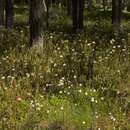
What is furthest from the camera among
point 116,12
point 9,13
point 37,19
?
point 116,12

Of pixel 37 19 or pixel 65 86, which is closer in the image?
pixel 65 86

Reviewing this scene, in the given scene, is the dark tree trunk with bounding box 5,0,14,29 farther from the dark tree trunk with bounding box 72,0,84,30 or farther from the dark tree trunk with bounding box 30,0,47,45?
the dark tree trunk with bounding box 30,0,47,45

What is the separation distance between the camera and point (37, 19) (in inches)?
463

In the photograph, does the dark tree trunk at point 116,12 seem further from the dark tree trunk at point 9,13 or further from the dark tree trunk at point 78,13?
the dark tree trunk at point 9,13

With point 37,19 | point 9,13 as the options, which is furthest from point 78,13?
point 37,19

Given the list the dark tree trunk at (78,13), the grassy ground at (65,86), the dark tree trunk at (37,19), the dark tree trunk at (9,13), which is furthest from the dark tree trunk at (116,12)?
the dark tree trunk at (37,19)

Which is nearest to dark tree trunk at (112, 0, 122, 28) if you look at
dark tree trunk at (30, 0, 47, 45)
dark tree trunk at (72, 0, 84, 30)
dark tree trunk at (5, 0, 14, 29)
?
dark tree trunk at (72, 0, 84, 30)

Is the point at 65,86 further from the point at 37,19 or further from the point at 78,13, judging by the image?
the point at 78,13

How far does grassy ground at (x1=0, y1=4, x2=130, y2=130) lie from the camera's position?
7.70 meters

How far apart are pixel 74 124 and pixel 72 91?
135 centimetres

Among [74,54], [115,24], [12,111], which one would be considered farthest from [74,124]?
[115,24]

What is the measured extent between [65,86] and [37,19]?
3146 mm

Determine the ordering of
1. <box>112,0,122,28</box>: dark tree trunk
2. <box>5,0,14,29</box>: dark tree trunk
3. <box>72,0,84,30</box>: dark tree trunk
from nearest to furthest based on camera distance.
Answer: <box>72,0,84,30</box>: dark tree trunk
<box>5,0,14,29</box>: dark tree trunk
<box>112,0,122,28</box>: dark tree trunk

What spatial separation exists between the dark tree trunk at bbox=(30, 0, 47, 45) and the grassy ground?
0.32 meters
